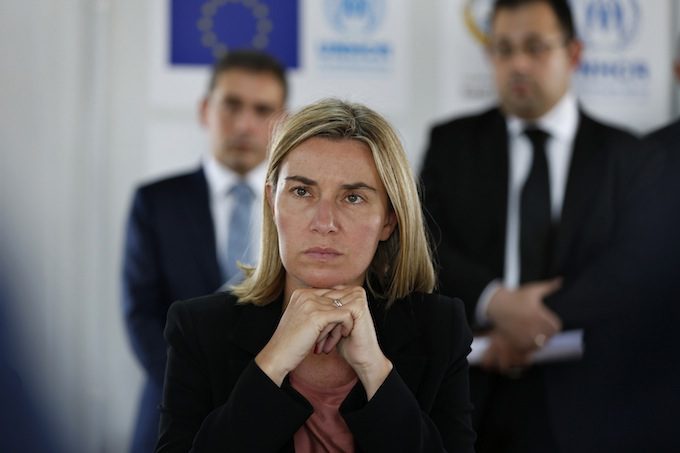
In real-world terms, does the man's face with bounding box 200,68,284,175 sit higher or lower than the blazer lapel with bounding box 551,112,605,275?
higher

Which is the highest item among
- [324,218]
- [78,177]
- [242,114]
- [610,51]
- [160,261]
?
[610,51]

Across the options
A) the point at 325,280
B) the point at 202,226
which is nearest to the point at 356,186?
the point at 325,280

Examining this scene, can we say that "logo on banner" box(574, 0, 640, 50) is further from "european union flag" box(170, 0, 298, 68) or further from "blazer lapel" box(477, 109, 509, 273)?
"european union flag" box(170, 0, 298, 68)

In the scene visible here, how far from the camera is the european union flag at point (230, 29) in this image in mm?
3965

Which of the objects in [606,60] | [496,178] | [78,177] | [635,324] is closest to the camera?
[496,178]

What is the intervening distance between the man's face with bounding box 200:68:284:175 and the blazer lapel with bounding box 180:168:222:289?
199mm

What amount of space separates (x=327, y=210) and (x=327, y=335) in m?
0.19

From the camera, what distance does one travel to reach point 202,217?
120 inches

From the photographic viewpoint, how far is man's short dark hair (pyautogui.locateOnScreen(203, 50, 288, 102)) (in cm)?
349

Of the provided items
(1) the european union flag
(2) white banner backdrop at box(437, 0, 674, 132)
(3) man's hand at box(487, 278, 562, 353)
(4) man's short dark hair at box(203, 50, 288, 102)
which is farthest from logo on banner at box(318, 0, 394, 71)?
(3) man's hand at box(487, 278, 562, 353)

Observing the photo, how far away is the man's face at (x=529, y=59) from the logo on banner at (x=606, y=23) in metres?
0.71

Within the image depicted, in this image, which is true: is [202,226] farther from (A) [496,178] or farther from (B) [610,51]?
(B) [610,51]

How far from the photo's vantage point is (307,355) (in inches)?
56.4

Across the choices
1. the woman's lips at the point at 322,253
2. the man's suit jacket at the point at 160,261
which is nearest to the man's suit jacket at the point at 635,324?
the man's suit jacket at the point at 160,261
